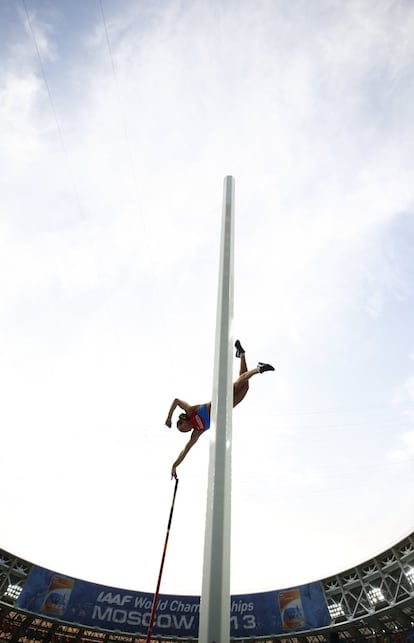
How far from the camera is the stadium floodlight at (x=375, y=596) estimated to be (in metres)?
13.0

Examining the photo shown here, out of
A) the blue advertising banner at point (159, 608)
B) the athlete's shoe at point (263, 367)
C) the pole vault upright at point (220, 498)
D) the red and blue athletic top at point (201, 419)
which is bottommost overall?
the pole vault upright at point (220, 498)

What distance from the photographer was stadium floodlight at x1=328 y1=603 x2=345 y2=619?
13.9 metres

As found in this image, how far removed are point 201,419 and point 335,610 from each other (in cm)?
1510

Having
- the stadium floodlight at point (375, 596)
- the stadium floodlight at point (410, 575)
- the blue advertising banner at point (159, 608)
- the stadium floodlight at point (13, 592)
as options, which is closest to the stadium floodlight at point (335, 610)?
the blue advertising banner at point (159, 608)

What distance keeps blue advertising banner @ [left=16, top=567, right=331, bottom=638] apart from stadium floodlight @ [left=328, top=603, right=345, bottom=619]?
263 millimetres

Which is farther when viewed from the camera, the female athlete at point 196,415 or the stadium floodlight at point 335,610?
the stadium floodlight at point 335,610

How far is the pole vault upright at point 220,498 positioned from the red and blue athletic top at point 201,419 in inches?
124

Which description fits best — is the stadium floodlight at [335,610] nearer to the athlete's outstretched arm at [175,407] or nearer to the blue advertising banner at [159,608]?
the blue advertising banner at [159,608]

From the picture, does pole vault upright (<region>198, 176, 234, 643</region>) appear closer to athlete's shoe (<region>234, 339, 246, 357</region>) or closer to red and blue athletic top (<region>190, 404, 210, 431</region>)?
athlete's shoe (<region>234, 339, 246, 357</region>)

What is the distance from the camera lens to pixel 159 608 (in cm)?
1560

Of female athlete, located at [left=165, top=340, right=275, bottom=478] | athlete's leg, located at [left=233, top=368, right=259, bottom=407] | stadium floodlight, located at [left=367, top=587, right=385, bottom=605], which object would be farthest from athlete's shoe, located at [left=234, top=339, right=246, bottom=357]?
stadium floodlight, located at [left=367, top=587, right=385, bottom=605]

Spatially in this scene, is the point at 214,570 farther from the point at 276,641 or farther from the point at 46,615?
the point at 276,641

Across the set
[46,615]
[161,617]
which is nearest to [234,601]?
[161,617]

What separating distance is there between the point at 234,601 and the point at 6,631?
37.1 ft
